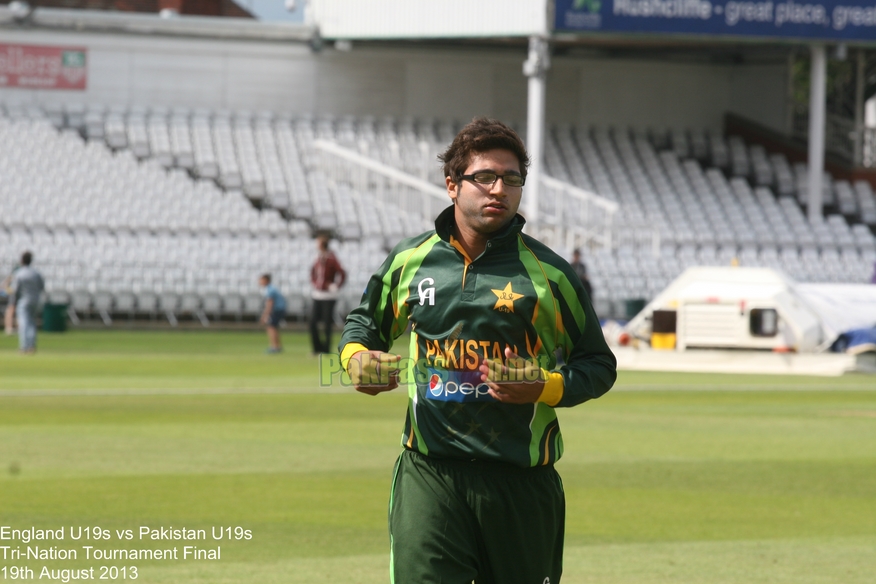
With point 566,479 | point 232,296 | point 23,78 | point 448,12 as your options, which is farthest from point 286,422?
point 23,78

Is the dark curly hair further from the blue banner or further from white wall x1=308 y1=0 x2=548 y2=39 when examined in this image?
the blue banner

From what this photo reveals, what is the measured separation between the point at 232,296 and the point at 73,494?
23.7 m

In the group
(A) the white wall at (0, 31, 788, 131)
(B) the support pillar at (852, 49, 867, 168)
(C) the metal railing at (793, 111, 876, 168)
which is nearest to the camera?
(A) the white wall at (0, 31, 788, 131)

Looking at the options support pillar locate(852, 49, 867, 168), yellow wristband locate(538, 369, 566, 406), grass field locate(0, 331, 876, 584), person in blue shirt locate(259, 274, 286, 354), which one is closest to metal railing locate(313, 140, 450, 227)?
person in blue shirt locate(259, 274, 286, 354)

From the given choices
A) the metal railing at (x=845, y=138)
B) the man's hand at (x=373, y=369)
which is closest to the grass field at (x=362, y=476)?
the man's hand at (x=373, y=369)

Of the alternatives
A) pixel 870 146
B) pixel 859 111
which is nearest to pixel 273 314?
pixel 870 146

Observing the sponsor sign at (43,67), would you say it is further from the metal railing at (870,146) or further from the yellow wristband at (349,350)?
the yellow wristband at (349,350)

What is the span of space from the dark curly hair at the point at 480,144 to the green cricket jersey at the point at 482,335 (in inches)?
7.3

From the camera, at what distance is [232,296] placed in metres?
33.5

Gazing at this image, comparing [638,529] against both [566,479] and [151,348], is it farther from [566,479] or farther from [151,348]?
[151,348]

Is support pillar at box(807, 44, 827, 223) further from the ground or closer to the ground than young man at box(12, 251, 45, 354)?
further from the ground

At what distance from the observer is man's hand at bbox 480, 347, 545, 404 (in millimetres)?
4402

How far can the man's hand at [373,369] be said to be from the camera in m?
4.47

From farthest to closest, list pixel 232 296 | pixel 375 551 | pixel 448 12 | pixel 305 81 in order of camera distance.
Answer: pixel 305 81, pixel 448 12, pixel 232 296, pixel 375 551
